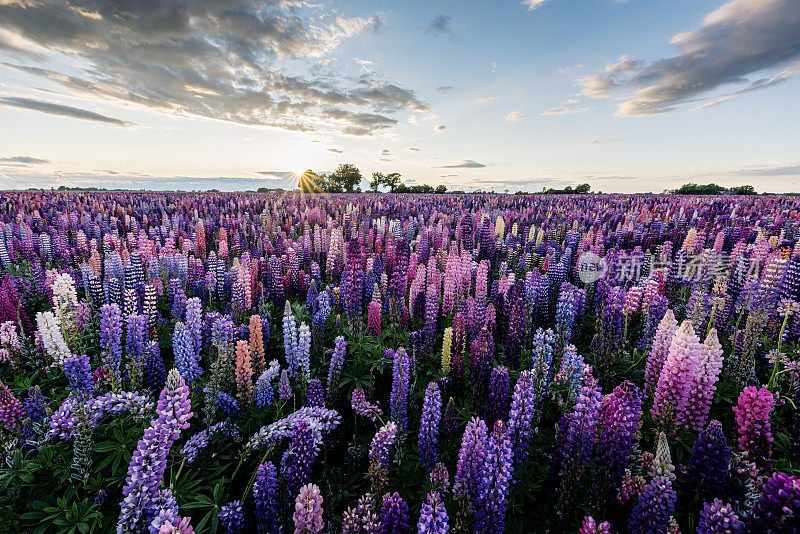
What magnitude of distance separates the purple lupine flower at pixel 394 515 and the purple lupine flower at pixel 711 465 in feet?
6.59

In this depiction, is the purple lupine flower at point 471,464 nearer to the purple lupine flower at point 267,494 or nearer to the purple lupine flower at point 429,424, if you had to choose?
the purple lupine flower at point 429,424

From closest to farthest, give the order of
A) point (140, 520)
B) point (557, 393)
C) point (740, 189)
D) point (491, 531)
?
point (140, 520) → point (491, 531) → point (557, 393) → point (740, 189)

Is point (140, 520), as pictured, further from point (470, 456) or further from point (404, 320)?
point (404, 320)

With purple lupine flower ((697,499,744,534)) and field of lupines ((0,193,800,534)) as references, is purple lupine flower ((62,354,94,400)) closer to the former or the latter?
field of lupines ((0,193,800,534))

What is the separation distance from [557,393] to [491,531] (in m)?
2.07

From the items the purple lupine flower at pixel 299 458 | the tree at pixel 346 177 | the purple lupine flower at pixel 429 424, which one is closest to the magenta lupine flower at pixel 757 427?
the purple lupine flower at pixel 429 424

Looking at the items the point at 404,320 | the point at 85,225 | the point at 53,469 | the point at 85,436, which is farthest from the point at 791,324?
the point at 85,225

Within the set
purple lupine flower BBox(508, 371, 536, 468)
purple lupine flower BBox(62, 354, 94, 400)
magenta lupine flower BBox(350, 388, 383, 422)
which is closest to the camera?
purple lupine flower BBox(508, 371, 536, 468)

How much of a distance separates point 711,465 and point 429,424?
195 centimetres

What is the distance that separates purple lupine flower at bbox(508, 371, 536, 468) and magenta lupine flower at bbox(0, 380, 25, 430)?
4.37 metres

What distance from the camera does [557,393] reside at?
400 centimetres

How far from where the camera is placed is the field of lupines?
230 cm

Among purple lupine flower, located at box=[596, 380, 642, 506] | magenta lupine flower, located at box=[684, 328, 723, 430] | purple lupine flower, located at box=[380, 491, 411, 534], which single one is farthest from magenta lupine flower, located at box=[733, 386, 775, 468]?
purple lupine flower, located at box=[380, 491, 411, 534]

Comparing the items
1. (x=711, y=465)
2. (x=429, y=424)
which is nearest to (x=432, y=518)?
(x=429, y=424)
